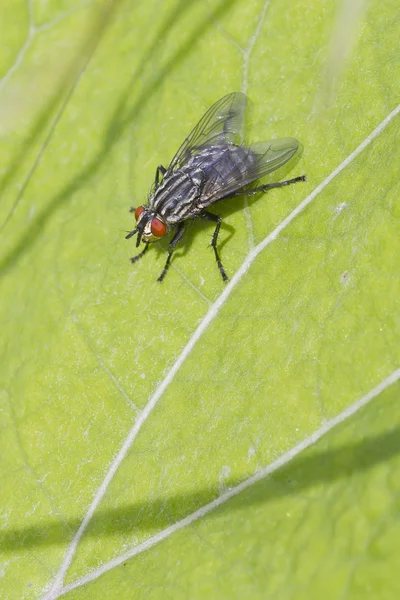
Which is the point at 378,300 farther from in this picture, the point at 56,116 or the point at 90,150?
the point at 56,116

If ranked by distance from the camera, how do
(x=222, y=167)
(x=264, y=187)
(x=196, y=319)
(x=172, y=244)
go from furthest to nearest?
(x=222, y=167), (x=172, y=244), (x=264, y=187), (x=196, y=319)

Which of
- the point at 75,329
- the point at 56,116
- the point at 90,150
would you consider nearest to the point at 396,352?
the point at 75,329

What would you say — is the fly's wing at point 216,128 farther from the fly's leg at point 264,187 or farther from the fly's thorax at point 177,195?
the fly's leg at point 264,187

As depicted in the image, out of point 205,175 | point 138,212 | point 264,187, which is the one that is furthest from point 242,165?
point 138,212

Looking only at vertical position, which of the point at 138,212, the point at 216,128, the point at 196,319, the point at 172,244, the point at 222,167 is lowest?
the point at 196,319

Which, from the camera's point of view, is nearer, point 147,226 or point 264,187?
point 264,187

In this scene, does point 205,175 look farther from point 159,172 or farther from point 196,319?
point 196,319

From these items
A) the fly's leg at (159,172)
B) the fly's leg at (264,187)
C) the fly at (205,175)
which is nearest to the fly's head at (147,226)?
the fly at (205,175)

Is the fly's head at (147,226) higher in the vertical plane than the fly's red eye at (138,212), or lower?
lower
